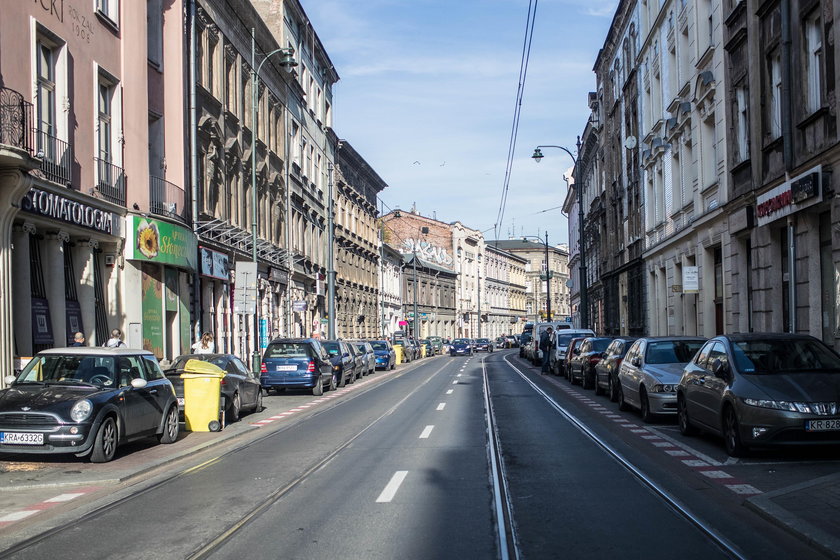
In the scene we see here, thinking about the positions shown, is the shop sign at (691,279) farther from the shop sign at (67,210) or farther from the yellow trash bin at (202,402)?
the shop sign at (67,210)

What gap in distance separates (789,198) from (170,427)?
12.8m

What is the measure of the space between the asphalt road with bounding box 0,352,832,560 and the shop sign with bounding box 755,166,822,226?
5.88 m

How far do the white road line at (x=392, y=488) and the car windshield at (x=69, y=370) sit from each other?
186 inches

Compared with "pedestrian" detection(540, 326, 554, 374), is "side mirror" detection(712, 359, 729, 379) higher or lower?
higher

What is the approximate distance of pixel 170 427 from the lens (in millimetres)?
14172

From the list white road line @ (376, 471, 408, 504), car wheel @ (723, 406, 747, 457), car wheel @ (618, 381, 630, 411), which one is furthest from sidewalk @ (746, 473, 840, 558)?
car wheel @ (618, 381, 630, 411)

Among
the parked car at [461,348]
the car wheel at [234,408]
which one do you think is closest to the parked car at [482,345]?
the parked car at [461,348]

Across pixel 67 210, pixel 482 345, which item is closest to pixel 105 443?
pixel 67 210

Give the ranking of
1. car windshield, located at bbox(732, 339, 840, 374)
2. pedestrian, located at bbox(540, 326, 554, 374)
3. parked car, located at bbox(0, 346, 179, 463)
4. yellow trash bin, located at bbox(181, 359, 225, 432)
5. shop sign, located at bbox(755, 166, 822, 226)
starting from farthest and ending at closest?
pedestrian, located at bbox(540, 326, 554, 374)
shop sign, located at bbox(755, 166, 822, 226)
yellow trash bin, located at bbox(181, 359, 225, 432)
car windshield, located at bbox(732, 339, 840, 374)
parked car, located at bbox(0, 346, 179, 463)

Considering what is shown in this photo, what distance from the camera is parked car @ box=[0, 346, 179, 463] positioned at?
1134cm

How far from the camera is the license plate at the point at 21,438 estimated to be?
11.3m

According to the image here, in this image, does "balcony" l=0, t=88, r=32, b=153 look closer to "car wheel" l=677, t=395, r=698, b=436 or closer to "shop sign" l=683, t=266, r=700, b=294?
"car wheel" l=677, t=395, r=698, b=436

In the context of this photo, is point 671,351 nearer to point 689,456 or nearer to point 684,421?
point 684,421

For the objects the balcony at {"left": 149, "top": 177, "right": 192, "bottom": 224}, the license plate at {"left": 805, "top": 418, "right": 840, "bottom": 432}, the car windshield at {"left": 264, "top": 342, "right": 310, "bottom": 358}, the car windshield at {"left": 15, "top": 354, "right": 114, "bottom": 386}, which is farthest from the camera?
the car windshield at {"left": 264, "top": 342, "right": 310, "bottom": 358}
